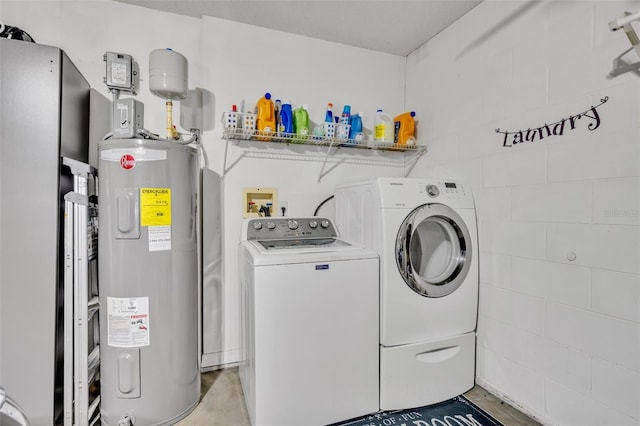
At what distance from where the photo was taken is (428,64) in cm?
250

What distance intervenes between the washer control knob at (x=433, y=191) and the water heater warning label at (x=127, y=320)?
1.65 m

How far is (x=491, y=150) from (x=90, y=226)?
2.34 m

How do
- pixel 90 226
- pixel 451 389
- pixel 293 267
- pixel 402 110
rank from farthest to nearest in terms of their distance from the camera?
pixel 402 110 < pixel 451 389 < pixel 90 226 < pixel 293 267

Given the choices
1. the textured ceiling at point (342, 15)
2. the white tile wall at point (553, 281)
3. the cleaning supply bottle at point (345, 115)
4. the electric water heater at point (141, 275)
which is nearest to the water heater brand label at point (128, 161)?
the electric water heater at point (141, 275)

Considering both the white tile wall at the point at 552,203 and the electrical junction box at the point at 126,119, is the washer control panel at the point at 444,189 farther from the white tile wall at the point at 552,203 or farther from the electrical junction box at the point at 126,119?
the electrical junction box at the point at 126,119

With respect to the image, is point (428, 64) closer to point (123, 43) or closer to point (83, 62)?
point (123, 43)

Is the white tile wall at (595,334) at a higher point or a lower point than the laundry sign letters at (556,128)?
lower

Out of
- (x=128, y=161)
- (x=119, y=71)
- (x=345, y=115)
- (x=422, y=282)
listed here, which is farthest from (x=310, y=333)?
(x=119, y=71)

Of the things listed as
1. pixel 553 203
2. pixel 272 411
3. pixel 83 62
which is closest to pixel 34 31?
pixel 83 62

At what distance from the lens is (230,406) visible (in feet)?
5.95

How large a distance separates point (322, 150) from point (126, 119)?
1366mm

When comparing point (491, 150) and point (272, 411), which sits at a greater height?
point (491, 150)

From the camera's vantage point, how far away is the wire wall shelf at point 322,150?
2258mm

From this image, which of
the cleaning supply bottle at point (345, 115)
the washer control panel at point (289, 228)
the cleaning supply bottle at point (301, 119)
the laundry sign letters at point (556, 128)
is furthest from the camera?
the cleaning supply bottle at point (345, 115)
